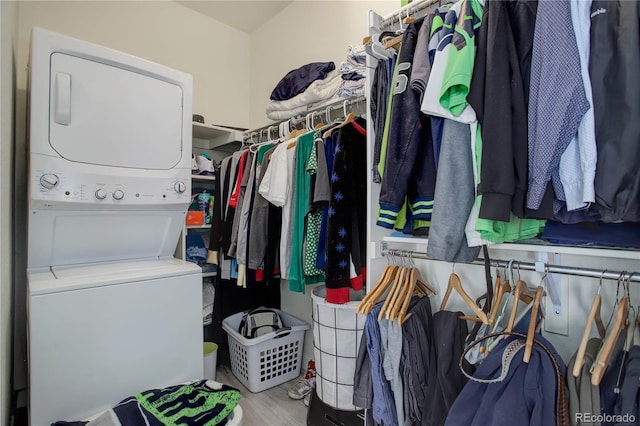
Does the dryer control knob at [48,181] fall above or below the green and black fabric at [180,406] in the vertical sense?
above

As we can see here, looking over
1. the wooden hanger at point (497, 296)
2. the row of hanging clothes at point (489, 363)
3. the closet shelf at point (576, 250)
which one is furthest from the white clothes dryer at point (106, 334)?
the closet shelf at point (576, 250)

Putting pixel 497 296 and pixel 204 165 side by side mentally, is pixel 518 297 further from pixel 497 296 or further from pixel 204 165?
pixel 204 165

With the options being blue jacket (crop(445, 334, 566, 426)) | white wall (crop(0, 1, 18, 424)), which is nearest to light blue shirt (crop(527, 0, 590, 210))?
blue jacket (crop(445, 334, 566, 426))

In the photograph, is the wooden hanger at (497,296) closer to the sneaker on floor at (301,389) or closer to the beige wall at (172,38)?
the sneaker on floor at (301,389)

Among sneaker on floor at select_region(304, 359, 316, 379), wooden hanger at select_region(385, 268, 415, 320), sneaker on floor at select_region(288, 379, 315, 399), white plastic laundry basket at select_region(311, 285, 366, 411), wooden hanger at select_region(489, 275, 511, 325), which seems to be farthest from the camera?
sneaker on floor at select_region(304, 359, 316, 379)

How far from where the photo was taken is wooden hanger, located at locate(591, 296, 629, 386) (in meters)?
0.67

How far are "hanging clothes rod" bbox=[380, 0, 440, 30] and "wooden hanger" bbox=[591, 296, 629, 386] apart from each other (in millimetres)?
1126

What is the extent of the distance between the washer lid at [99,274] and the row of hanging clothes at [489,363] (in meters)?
0.93

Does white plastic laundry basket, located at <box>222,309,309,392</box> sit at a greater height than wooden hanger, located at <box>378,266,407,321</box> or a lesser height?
lesser

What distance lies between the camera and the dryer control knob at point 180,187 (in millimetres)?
1605

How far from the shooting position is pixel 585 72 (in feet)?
2.18

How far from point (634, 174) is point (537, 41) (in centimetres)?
37

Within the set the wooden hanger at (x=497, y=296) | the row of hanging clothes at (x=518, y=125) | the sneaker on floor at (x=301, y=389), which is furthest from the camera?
the sneaker on floor at (x=301, y=389)

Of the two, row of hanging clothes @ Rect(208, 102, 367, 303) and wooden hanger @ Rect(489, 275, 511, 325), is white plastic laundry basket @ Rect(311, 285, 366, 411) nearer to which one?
row of hanging clothes @ Rect(208, 102, 367, 303)
